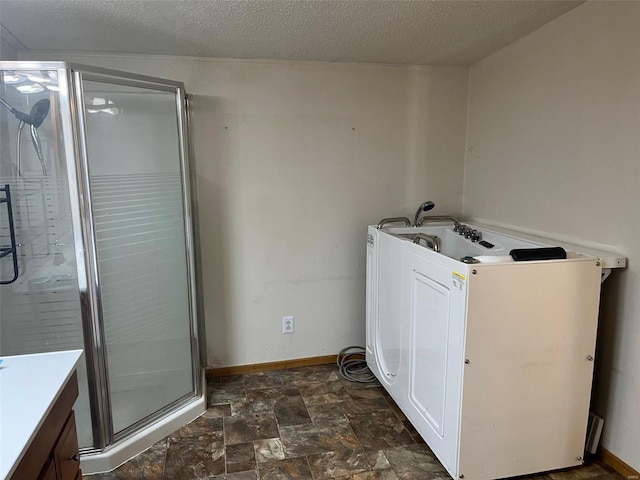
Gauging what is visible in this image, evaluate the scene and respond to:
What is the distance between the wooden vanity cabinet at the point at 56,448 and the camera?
3.05 ft

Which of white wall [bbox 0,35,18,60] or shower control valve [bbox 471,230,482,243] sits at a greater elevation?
→ white wall [bbox 0,35,18,60]

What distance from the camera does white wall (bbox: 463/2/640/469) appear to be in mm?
1681

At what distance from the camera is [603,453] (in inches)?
73.3

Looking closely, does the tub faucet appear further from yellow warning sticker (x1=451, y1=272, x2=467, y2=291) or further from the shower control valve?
yellow warning sticker (x1=451, y1=272, x2=467, y2=291)

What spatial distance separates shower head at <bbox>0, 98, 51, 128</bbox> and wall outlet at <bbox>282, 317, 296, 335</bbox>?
1749 mm

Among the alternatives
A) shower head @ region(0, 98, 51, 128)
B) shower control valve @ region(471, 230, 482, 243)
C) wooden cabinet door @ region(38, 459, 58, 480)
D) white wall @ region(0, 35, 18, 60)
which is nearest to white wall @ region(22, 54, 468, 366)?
shower control valve @ region(471, 230, 482, 243)

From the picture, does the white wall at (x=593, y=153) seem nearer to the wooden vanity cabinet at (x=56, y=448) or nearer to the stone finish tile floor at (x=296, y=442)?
the stone finish tile floor at (x=296, y=442)

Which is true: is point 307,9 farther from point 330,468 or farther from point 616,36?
point 330,468

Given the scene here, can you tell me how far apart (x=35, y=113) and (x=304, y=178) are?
4.75 feet

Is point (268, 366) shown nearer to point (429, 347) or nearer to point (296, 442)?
point (296, 442)

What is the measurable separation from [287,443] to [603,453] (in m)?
1.43

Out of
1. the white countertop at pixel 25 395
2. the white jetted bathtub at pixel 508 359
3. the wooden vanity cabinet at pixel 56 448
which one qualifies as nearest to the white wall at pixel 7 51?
the white countertop at pixel 25 395

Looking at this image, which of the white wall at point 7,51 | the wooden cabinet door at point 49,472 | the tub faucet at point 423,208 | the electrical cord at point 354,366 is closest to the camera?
the wooden cabinet door at point 49,472

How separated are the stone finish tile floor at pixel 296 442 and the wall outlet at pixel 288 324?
1.15 feet
